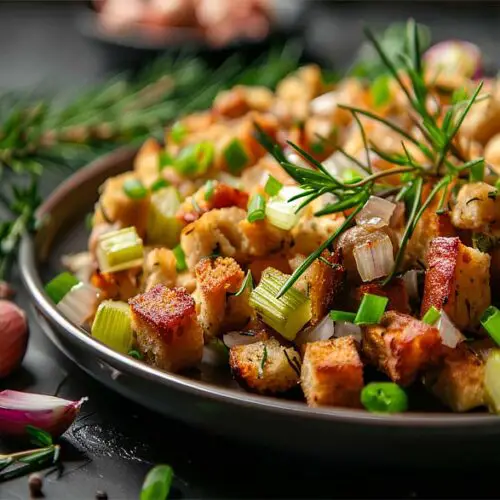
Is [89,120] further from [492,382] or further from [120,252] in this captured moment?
[492,382]

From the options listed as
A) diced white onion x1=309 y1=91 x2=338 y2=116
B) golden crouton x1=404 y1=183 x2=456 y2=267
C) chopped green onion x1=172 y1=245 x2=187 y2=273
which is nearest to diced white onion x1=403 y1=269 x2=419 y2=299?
golden crouton x1=404 y1=183 x2=456 y2=267

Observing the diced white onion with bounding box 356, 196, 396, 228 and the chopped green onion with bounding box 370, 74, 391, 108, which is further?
the chopped green onion with bounding box 370, 74, 391, 108

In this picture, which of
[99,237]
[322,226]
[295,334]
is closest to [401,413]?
[295,334]

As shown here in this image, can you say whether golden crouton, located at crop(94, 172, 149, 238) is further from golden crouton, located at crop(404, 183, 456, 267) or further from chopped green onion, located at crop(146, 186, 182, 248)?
golden crouton, located at crop(404, 183, 456, 267)

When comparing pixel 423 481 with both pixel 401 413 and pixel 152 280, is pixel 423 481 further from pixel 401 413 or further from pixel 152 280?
pixel 152 280

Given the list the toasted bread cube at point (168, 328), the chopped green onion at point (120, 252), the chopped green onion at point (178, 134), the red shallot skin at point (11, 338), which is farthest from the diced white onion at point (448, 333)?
the chopped green onion at point (178, 134)

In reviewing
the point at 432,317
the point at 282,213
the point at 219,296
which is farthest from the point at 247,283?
the point at 432,317
